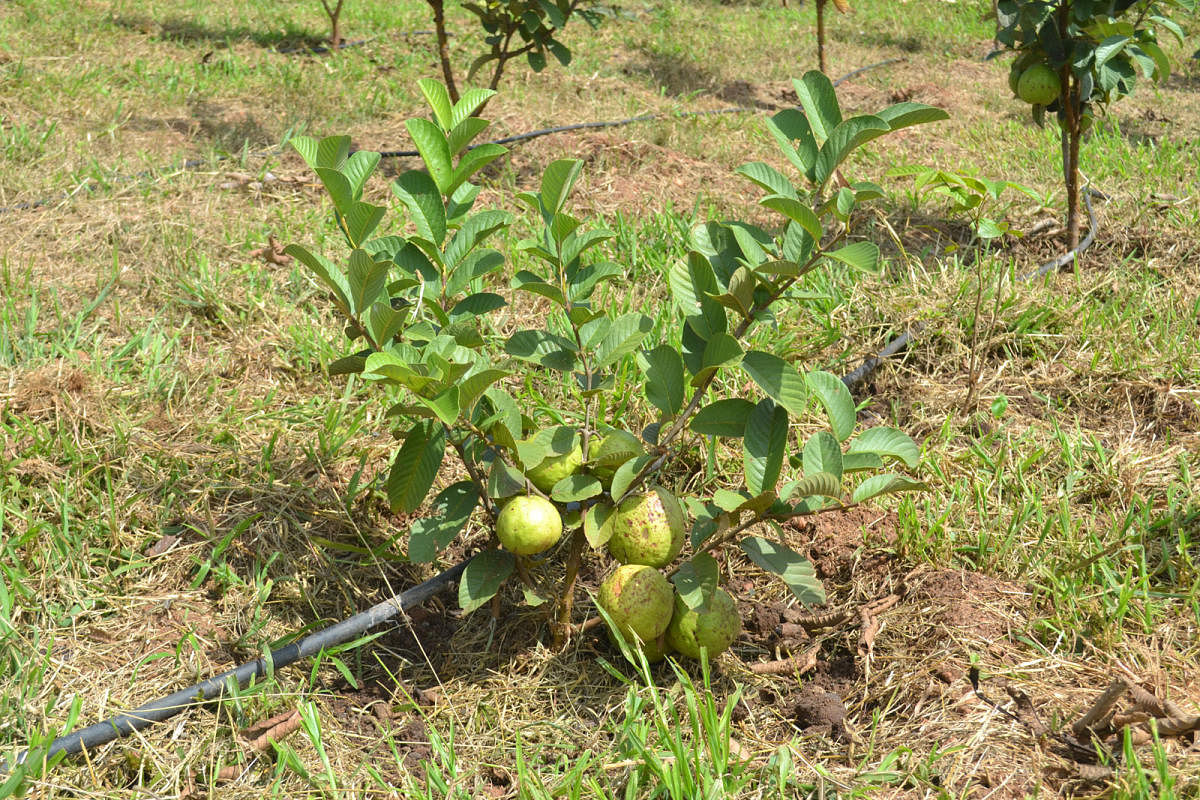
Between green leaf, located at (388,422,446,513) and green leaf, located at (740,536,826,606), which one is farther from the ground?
green leaf, located at (388,422,446,513)

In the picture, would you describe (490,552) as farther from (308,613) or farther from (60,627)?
(60,627)

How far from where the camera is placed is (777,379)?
60.3 inches

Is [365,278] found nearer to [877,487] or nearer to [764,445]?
[764,445]

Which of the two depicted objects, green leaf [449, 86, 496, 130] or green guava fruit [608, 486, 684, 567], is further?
green leaf [449, 86, 496, 130]

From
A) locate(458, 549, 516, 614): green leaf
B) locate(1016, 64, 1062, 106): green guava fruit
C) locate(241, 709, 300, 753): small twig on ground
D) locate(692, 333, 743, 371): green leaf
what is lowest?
locate(241, 709, 300, 753): small twig on ground

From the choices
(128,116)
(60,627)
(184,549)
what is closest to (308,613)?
(184,549)

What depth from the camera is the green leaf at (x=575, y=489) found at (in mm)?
1583

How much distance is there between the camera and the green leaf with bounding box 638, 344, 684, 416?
1631 mm

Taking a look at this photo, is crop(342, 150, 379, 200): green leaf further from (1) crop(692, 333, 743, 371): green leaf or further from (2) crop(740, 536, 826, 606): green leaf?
(2) crop(740, 536, 826, 606): green leaf

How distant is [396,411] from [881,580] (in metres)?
1.05

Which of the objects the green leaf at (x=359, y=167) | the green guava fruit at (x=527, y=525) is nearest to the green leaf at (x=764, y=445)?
the green guava fruit at (x=527, y=525)

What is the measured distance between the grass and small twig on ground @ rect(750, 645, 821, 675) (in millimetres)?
29

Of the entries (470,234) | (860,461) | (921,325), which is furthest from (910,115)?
(921,325)

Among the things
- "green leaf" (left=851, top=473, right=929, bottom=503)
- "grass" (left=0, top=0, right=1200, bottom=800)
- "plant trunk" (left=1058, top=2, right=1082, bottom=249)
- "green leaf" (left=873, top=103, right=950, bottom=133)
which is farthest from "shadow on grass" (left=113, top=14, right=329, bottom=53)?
"green leaf" (left=851, top=473, right=929, bottom=503)
